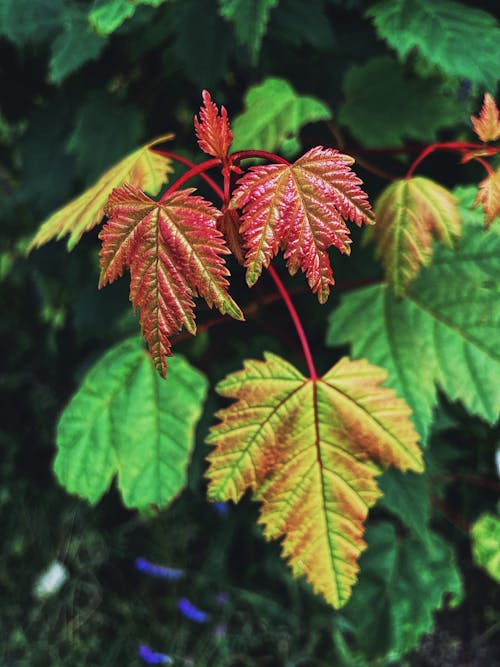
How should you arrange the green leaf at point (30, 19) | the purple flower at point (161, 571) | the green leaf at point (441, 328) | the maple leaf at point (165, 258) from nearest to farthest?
1. the maple leaf at point (165, 258)
2. the green leaf at point (441, 328)
3. the green leaf at point (30, 19)
4. the purple flower at point (161, 571)

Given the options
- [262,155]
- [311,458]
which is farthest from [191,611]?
[262,155]

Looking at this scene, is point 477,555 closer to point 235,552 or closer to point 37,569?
point 235,552

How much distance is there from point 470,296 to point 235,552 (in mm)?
1167

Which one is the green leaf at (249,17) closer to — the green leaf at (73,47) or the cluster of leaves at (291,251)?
the cluster of leaves at (291,251)

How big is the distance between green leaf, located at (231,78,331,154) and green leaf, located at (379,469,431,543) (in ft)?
1.62

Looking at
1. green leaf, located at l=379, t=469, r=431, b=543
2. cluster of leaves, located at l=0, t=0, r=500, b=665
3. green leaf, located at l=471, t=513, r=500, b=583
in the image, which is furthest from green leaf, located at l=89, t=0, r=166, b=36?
green leaf, located at l=471, t=513, r=500, b=583

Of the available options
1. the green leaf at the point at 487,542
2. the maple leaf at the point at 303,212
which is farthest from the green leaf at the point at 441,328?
the green leaf at the point at 487,542

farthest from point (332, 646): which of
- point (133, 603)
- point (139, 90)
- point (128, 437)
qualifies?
point (139, 90)

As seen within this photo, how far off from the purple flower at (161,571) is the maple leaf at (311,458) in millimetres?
1128

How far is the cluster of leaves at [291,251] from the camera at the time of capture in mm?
524

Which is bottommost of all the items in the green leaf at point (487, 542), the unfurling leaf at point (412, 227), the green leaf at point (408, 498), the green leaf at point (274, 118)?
the green leaf at point (487, 542)

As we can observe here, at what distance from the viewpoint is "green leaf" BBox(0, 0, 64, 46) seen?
40.9 inches

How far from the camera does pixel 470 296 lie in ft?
2.76

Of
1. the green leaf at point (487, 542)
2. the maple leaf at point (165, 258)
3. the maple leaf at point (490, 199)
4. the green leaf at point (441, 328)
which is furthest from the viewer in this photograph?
the green leaf at point (487, 542)
